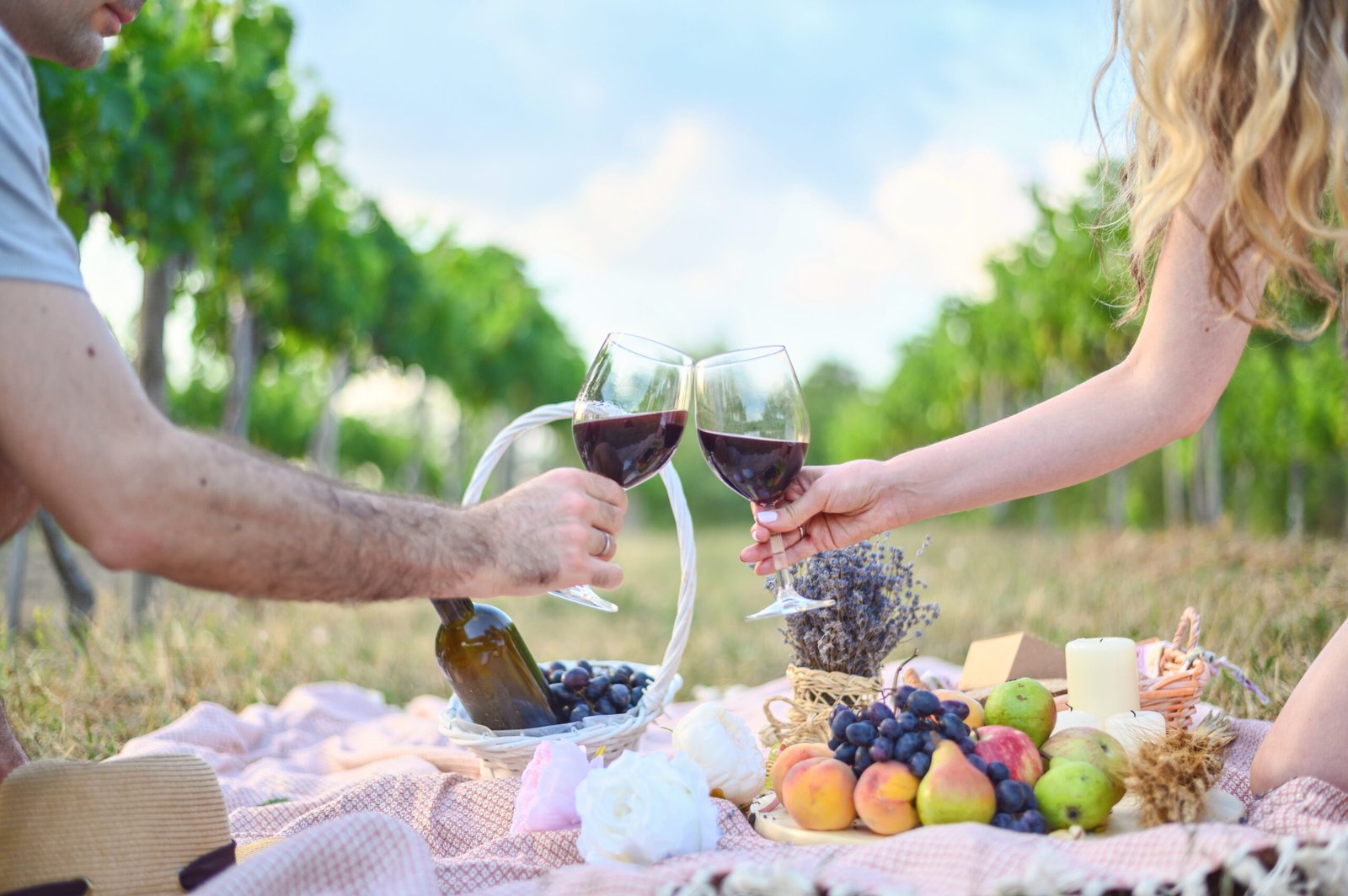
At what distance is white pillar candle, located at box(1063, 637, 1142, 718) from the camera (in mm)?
2371

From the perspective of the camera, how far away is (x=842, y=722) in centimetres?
206

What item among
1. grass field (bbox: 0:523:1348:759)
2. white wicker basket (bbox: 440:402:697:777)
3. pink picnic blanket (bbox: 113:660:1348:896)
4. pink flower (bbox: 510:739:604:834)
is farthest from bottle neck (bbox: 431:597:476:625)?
grass field (bbox: 0:523:1348:759)

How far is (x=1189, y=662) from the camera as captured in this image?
2637 mm

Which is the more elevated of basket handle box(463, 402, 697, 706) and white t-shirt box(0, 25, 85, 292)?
white t-shirt box(0, 25, 85, 292)

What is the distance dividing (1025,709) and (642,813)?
88 cm

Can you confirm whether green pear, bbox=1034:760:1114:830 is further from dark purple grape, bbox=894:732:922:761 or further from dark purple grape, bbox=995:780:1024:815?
dark purple grape, bbox=894:732:922:761

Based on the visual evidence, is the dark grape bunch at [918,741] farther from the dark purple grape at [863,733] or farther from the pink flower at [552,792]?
the pink flower at [552,792]

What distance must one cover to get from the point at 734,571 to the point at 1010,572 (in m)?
5.52

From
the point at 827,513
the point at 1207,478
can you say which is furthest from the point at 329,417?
the point at 827,513

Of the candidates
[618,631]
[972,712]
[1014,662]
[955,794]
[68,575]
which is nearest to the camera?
[955,794]

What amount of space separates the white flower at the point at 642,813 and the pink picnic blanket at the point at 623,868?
55 millimetres

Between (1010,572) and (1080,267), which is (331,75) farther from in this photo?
(1080,267)

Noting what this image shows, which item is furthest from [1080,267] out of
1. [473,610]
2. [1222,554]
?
[473,610]

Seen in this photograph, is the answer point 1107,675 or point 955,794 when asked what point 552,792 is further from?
point 1107,675
